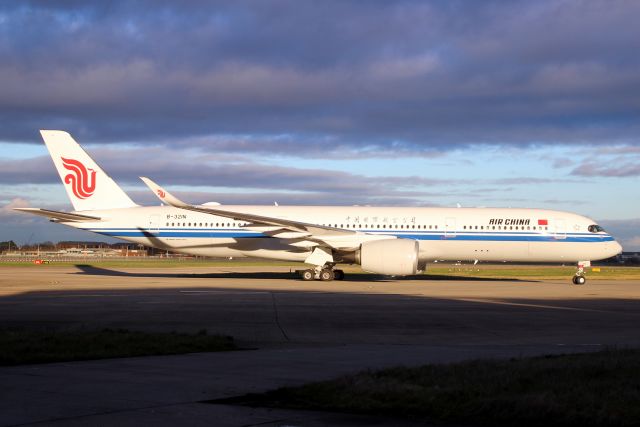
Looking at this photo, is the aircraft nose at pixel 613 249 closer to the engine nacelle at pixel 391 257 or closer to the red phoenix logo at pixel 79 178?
the engine nacelle at pixel 391 257

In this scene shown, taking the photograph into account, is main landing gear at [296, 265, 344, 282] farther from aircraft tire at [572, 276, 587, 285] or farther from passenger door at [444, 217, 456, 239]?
aircraft tire at [572, 276, 587, 285]

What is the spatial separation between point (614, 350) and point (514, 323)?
529 cm

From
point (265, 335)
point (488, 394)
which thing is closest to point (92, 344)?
point (265, 335)

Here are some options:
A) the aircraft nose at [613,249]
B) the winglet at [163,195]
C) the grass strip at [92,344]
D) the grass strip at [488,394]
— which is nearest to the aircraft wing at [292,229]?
the winglet at [163,195]

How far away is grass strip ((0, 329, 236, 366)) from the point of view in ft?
32.8

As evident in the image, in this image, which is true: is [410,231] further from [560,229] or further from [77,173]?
[77,173]

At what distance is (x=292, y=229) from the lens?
33406 millimetres

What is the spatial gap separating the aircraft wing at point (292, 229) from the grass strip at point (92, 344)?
1946cm

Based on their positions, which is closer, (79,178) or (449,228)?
(449,228)

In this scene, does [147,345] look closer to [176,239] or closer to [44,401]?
[44,401]

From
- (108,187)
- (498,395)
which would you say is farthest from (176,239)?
(498,395)

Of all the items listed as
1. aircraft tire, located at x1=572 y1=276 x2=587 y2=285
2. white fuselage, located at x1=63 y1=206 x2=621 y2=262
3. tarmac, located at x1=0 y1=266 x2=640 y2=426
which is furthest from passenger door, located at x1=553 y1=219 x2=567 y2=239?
tarmac, located at x1=0 y1=266 x2=640 y2=426

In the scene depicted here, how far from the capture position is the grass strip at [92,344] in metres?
10.0

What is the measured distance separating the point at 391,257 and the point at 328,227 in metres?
3.54
